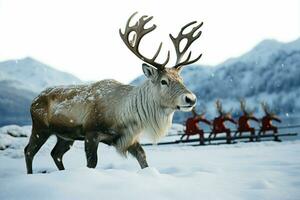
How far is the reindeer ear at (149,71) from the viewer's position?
499 cm

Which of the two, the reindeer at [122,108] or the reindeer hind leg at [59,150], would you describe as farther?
the reindeer hind leg at [59,150]

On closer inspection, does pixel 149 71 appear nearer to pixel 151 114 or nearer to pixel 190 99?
pixel 151 114

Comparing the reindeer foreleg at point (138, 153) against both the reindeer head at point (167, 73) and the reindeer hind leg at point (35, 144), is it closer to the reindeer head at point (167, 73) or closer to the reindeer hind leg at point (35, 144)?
the reindeer head at point (167, 73)

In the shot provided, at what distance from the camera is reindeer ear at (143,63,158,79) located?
4988 millimetres

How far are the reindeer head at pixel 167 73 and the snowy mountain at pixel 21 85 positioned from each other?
2996 cm

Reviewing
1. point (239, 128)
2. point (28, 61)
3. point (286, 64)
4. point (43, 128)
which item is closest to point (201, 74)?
point (286, 64)

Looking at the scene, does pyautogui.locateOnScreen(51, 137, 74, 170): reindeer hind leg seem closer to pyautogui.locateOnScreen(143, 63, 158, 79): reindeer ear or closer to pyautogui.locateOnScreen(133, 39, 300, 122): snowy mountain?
pyautogui.locateOnScreen(143, 63, 158, 79): reindeer ear

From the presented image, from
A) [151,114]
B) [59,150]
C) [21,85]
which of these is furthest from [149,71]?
[21,85]

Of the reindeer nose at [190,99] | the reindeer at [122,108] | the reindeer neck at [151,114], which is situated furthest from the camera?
the reindeer neck at [151,114]

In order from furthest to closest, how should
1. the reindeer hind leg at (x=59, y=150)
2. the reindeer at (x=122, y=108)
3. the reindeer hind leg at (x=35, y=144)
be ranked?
the reindeer hind leg at (x=59, y=150), the reindeer hind leg at (x=35, y=144), the reindeer at (x=122, y=108)

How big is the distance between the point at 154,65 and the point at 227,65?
568ft

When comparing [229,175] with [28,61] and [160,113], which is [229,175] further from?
[28,61]

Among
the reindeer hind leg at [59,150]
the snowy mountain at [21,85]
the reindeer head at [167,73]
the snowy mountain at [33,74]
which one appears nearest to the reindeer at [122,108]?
the reindeer head at [167,73]

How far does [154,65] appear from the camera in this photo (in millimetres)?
5043
